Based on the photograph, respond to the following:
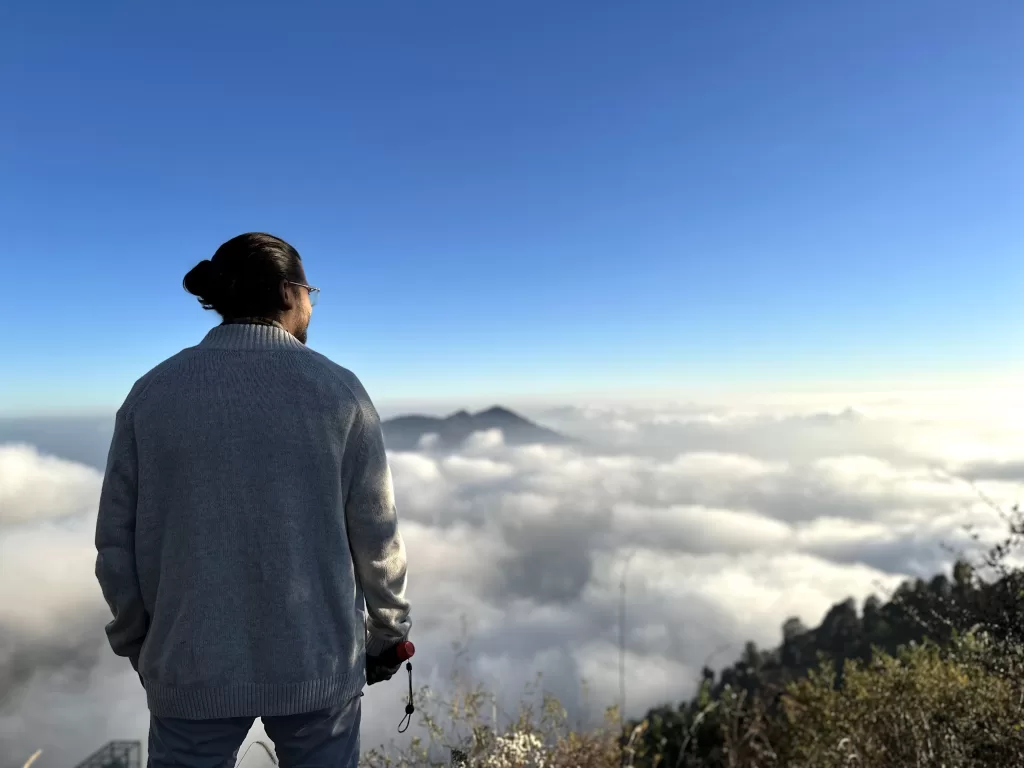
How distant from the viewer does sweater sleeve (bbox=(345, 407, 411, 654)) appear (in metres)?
1.70

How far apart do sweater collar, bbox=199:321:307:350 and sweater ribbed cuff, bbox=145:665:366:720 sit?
810 mm

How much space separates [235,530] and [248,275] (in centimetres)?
64

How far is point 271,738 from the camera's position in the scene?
5.57 ft

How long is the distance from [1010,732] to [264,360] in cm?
402

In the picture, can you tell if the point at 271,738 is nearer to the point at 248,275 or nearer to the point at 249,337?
the point at 249,337

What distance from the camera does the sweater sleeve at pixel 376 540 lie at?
5.57 ft

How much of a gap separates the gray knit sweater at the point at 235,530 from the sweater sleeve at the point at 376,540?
0.18 feet

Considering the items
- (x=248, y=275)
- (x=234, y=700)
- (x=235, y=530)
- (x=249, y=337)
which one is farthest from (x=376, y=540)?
(x=248, y=275)

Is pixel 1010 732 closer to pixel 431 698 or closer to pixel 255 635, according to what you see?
pixel 431 698

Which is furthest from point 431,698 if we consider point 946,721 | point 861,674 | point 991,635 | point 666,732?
point 666,732

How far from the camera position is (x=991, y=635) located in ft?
13.1

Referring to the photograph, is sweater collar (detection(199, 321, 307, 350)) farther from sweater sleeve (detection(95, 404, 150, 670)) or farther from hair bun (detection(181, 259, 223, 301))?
sweater sleeve (detection(95, 404, 150, 670))

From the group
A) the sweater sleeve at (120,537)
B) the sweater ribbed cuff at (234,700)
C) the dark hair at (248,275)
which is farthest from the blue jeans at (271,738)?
the dark hair at (248,275)

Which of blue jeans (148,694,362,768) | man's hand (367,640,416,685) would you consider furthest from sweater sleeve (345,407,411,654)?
blue jeans (148,694,362,768)
